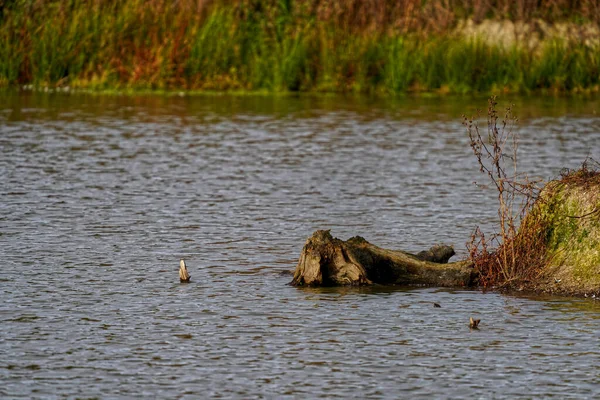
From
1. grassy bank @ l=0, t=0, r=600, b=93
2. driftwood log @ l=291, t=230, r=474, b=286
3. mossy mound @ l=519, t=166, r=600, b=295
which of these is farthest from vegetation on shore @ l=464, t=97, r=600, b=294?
grassy bank @ l=0, t=0, r=600, b=93

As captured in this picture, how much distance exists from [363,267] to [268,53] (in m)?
17.3

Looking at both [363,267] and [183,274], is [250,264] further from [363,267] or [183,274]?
[363,267]

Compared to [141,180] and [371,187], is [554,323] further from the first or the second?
[141,180]

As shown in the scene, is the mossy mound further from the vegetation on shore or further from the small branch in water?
the small branch in water

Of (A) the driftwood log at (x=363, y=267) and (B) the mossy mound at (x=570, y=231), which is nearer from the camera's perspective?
(B) the mossy mound at (x=570, y=231)

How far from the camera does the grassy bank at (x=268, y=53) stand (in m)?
26.3

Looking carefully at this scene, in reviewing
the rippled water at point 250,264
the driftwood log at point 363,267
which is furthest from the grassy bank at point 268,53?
the driftwood log at point 363,267

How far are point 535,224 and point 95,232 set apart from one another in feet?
14.0

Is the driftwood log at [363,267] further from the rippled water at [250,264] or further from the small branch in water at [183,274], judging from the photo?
the small branch in water at [183,274]

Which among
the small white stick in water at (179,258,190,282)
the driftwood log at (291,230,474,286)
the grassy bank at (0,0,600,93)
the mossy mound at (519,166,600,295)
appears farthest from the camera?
the grassy bank at (0,0,600,93)

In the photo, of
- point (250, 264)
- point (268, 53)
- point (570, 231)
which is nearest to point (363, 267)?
point (250, 264)

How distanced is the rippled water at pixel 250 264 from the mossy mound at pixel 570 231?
0.27 metres

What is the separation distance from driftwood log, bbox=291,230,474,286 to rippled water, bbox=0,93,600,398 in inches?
5.4

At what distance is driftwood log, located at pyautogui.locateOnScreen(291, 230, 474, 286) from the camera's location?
10016 millimetres
